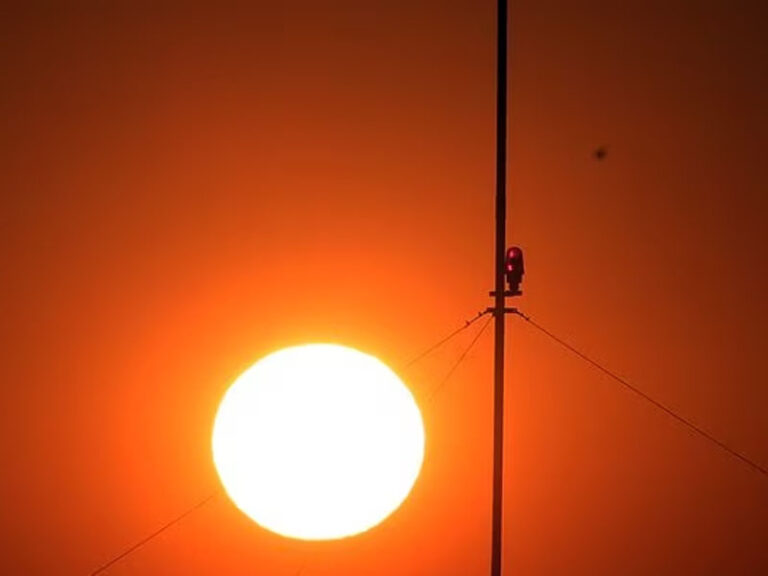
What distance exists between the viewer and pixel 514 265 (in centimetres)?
144

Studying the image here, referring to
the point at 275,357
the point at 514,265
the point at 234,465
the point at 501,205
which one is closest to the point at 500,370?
the point at 514,265

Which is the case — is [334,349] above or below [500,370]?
above

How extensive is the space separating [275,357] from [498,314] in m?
0.51

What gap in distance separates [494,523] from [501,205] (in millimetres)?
651

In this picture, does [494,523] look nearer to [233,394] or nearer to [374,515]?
[374,515]

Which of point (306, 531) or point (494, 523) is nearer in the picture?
point (494, 523)

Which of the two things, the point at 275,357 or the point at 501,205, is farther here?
the point at 275,357

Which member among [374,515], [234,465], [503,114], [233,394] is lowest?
[374,515]

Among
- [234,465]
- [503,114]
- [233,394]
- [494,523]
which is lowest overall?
[494,523]

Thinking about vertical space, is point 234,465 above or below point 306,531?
above

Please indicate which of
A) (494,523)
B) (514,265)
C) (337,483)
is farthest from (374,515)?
(514,265)

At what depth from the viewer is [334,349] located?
1551mm

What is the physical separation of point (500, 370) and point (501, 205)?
34 centimetres

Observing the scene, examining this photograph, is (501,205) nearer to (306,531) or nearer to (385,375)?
(385,375)
